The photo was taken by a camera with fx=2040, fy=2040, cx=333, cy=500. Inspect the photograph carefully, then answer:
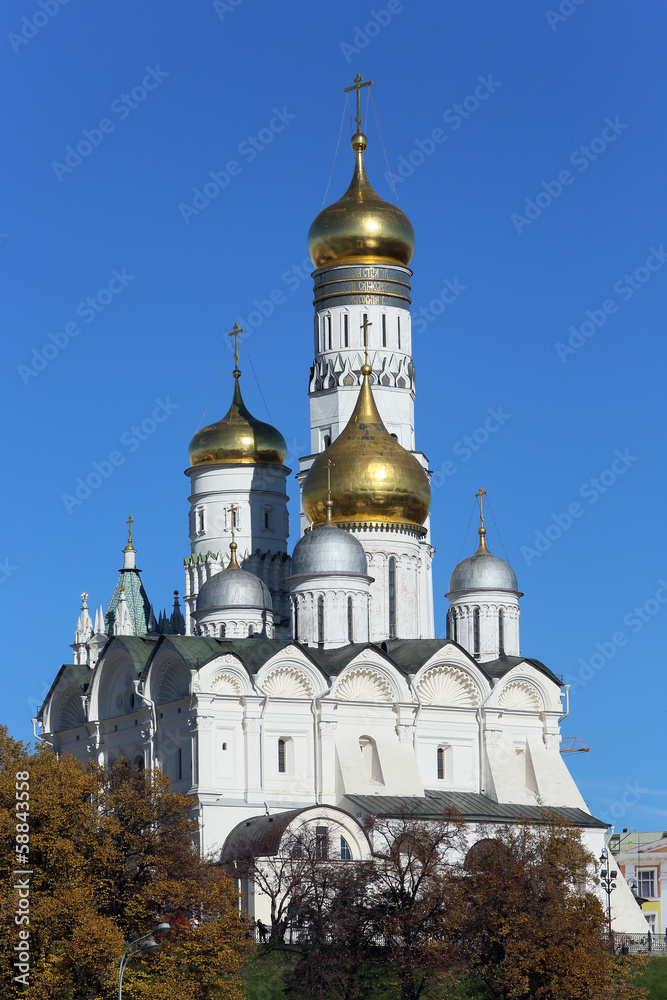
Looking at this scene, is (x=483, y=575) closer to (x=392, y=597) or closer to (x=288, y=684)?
(x=392, y=597)

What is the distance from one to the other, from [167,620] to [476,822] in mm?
16318

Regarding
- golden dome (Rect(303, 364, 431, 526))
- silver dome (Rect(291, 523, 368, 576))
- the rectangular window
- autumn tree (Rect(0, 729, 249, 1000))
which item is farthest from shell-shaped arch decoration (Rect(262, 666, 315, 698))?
the rectangular window

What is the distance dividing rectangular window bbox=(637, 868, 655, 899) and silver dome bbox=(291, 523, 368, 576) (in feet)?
38.6

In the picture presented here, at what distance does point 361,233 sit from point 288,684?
604 inches

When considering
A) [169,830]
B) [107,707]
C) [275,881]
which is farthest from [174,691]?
[169,830]

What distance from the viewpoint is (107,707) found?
5291cm

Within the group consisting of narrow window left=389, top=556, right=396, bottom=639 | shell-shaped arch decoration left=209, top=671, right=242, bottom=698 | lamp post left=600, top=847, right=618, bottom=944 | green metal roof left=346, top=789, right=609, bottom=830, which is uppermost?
narrow window left=389, top=556, right=396, bottom=639

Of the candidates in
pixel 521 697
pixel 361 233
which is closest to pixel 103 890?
pixel 521 697

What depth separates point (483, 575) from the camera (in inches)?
2173

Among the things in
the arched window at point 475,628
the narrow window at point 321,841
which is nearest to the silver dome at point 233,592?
the arched window at point 475,628

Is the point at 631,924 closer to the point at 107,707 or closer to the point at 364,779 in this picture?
the point at 364,779

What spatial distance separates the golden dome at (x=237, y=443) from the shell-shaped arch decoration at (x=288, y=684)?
12203 millimetres

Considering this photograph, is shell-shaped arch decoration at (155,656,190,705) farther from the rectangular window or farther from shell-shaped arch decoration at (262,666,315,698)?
the rectangular window

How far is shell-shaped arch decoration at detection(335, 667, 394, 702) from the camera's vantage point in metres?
50.8
